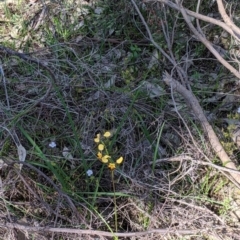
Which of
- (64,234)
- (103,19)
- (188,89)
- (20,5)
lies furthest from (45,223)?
(20,5)

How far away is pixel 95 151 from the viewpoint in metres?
2.06

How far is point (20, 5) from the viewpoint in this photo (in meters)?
2.90

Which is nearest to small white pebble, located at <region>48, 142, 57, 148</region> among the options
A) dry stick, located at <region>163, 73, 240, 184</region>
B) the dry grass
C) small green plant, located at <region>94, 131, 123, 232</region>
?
the dry grass

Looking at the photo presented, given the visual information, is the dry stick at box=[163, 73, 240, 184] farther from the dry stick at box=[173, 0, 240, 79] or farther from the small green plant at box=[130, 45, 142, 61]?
the small green plant at box=[130, 45, 142, 61]

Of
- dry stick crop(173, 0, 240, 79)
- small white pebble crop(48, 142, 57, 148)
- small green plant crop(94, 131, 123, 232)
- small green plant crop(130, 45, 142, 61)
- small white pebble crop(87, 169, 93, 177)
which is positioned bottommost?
small white pebble crop(87, 169, 93, 177)

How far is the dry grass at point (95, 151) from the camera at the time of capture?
6.07 feet

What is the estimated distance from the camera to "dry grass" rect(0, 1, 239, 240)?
72.9 inches

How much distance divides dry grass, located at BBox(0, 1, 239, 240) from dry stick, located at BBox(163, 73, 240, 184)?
0.05 m

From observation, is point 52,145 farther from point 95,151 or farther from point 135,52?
point 135,52

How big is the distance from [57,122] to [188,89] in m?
0.61

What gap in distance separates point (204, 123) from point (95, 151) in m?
0.47

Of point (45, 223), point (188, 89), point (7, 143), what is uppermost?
point (188, 89)

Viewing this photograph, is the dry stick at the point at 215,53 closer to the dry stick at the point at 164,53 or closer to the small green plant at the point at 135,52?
the dry stick at the point at 164,53

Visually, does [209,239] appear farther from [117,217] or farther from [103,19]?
[103,19]
